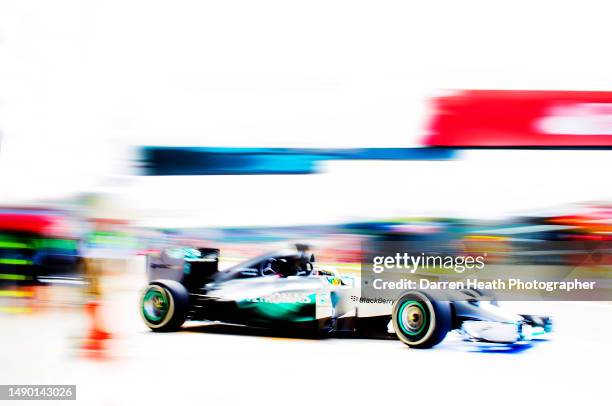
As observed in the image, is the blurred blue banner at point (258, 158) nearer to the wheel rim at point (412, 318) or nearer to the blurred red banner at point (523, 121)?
the blurred red banner at point (523, 121)

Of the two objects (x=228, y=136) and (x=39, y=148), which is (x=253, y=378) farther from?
(x=39, y=148)

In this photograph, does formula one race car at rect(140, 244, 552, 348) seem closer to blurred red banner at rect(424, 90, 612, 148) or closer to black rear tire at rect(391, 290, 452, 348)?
black rear tire at rect(391, 290, 452, 348)

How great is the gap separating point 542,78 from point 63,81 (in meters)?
1.89

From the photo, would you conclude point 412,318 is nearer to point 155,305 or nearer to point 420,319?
point 420,319

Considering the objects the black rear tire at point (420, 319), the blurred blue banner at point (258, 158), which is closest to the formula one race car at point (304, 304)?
the black rear tire at point (420, 319)

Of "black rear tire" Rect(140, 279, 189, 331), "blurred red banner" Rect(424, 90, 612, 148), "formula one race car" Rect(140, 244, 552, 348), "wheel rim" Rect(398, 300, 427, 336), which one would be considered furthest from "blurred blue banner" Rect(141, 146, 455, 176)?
"wheel rim" Rect(398, 300, 427, 336)

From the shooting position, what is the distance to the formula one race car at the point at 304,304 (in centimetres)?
235

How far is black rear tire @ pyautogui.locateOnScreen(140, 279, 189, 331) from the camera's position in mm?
2414

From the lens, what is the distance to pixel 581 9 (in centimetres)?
A: 242

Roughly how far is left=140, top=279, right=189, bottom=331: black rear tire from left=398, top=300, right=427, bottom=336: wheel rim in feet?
2.93

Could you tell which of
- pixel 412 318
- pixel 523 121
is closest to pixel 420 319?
pixel 412 318

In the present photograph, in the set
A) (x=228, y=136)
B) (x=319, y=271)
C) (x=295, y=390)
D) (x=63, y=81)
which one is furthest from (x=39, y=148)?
(x=295, y=390)

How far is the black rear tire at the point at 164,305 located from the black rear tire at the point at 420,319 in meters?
0.87

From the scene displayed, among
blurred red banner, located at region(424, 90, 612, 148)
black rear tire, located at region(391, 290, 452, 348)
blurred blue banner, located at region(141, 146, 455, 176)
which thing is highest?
blurred red banner, located at region(424, 90, 612, 148)
